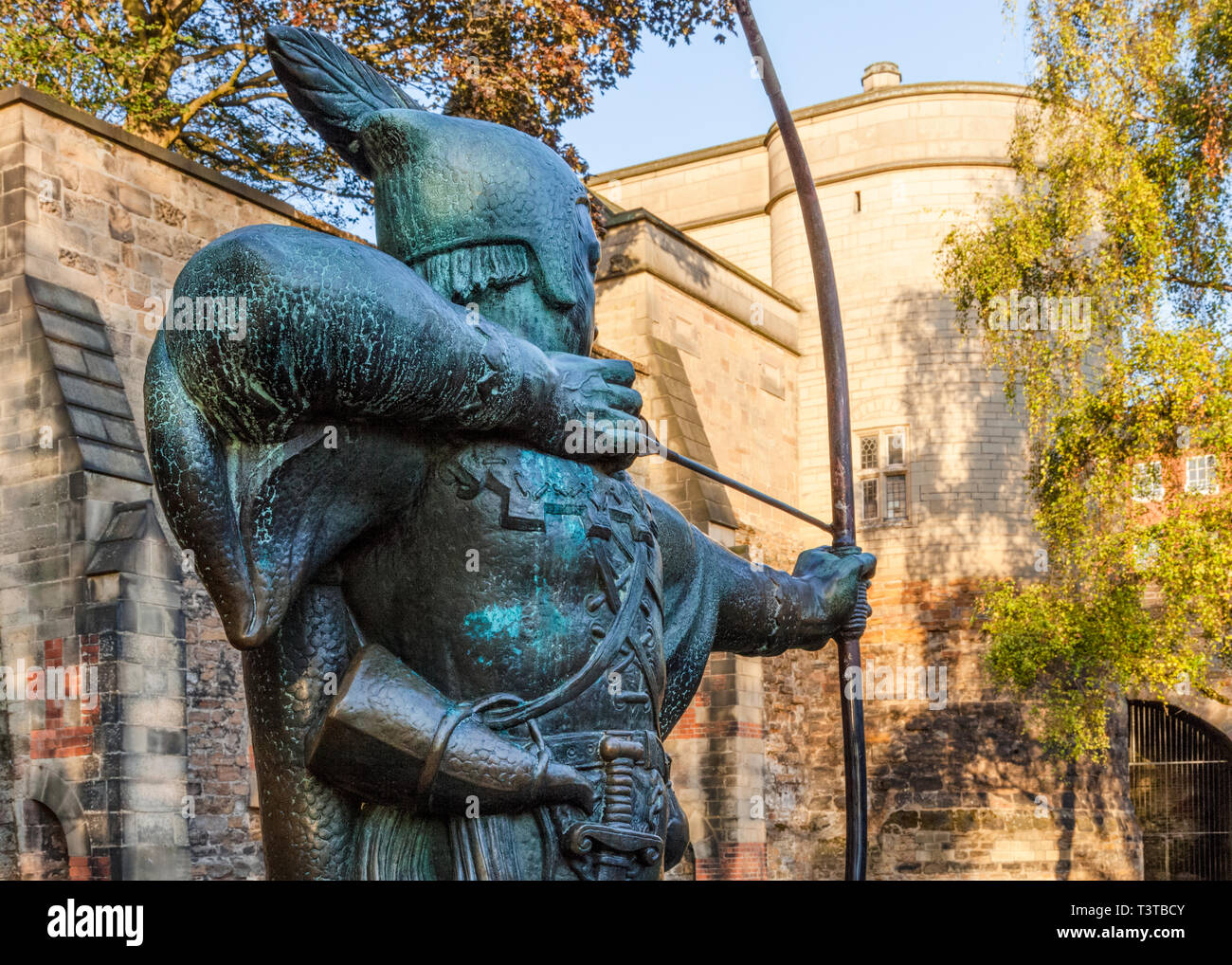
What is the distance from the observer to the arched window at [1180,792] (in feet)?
63.0

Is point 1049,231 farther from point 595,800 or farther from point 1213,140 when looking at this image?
point 595,800

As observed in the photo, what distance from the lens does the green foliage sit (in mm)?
11320

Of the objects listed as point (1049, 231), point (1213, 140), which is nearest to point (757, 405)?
point (1049, 231)

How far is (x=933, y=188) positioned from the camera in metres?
20.1

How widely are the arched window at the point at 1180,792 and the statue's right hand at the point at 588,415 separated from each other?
18.8 meters

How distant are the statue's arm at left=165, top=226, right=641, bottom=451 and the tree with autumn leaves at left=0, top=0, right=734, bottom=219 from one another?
11.6m

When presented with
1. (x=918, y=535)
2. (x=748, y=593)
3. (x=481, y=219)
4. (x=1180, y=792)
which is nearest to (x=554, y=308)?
(x=481, y=219)

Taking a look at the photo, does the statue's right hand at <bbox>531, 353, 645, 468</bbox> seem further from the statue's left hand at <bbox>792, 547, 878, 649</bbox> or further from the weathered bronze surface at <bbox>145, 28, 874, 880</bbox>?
the statue's left hand at <bbox>792, 547, 878, 649</bbox>

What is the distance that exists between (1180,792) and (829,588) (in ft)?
63.4

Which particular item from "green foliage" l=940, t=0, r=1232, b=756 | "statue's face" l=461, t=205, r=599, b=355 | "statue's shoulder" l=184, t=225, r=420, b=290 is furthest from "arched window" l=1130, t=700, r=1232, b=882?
"statue's shoulder" l=184, t=225, r=420, b=290

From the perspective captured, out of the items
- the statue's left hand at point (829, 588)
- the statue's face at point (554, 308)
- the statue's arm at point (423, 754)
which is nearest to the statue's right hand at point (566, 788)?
the statue's arm at point (423, 754)

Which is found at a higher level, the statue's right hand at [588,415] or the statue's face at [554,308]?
the statue's face at [554,308]

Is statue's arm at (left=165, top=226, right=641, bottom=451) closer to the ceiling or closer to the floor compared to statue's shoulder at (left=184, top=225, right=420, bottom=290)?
closer to the floor

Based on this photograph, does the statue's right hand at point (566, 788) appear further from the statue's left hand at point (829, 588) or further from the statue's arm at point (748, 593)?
the statue's left hand at point (829, 588)
